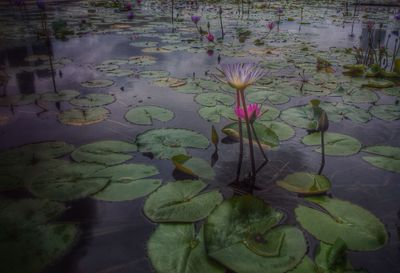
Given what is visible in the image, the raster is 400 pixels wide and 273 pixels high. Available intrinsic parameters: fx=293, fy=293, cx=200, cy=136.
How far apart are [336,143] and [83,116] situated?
74.2 inches

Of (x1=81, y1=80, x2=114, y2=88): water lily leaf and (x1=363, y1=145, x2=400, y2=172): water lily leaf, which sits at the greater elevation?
(x1=81, y1=80, x2=114, y2=88): water lily leaf

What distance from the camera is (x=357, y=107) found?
2600 millimetres

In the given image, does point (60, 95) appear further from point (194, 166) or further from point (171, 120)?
point (194, 166)

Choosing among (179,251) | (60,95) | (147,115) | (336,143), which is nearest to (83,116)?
(147,115)

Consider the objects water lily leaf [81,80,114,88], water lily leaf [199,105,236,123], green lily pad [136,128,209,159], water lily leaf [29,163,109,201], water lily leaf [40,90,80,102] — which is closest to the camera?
water lily leaf [29,163,109,201]

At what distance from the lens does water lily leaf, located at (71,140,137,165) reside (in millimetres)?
1741

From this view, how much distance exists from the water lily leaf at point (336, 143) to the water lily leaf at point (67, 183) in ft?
4.47

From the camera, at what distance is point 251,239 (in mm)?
1163

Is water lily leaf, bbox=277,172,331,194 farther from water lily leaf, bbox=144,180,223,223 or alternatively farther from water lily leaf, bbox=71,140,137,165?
water lily leaf, bbox=71,140,137,165

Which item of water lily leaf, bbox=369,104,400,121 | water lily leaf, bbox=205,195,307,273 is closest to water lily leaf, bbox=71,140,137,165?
water lily leaf, bbox=205,195,307,273

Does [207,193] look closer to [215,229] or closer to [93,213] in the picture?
[215,229]

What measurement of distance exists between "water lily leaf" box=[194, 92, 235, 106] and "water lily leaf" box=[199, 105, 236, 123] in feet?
0.30

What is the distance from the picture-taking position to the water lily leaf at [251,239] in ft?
3.52

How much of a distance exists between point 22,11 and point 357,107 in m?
9.84
